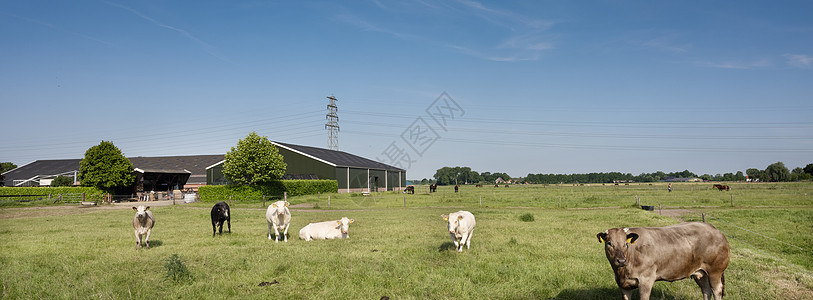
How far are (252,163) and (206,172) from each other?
21975 mm

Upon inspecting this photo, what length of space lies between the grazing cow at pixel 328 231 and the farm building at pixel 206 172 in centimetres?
4112

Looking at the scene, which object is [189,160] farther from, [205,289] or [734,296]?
[734,296]

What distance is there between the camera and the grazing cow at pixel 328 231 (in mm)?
15867

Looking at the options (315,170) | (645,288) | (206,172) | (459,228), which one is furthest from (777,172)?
(645,288)

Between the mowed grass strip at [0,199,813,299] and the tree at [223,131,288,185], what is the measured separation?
90.1 feet

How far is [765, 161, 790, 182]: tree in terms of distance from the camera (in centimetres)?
13338

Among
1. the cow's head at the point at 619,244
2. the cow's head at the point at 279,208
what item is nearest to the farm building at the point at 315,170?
the cow's head at the point at 279,208

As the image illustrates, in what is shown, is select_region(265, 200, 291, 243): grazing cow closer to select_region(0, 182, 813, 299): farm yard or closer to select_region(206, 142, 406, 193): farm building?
select_region(0, 182, 813, 299): farm yard

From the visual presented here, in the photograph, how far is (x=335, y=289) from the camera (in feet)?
27.5

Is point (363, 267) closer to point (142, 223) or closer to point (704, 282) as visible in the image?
point (704, 282)

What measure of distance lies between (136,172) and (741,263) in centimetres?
5810

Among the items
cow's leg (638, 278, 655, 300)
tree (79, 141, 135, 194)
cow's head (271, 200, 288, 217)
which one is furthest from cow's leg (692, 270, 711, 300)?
tree (79, 141, 135, 194)

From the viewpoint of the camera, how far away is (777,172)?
137m

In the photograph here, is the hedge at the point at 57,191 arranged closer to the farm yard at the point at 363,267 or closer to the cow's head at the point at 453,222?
the farm yard at the point at 363,267
